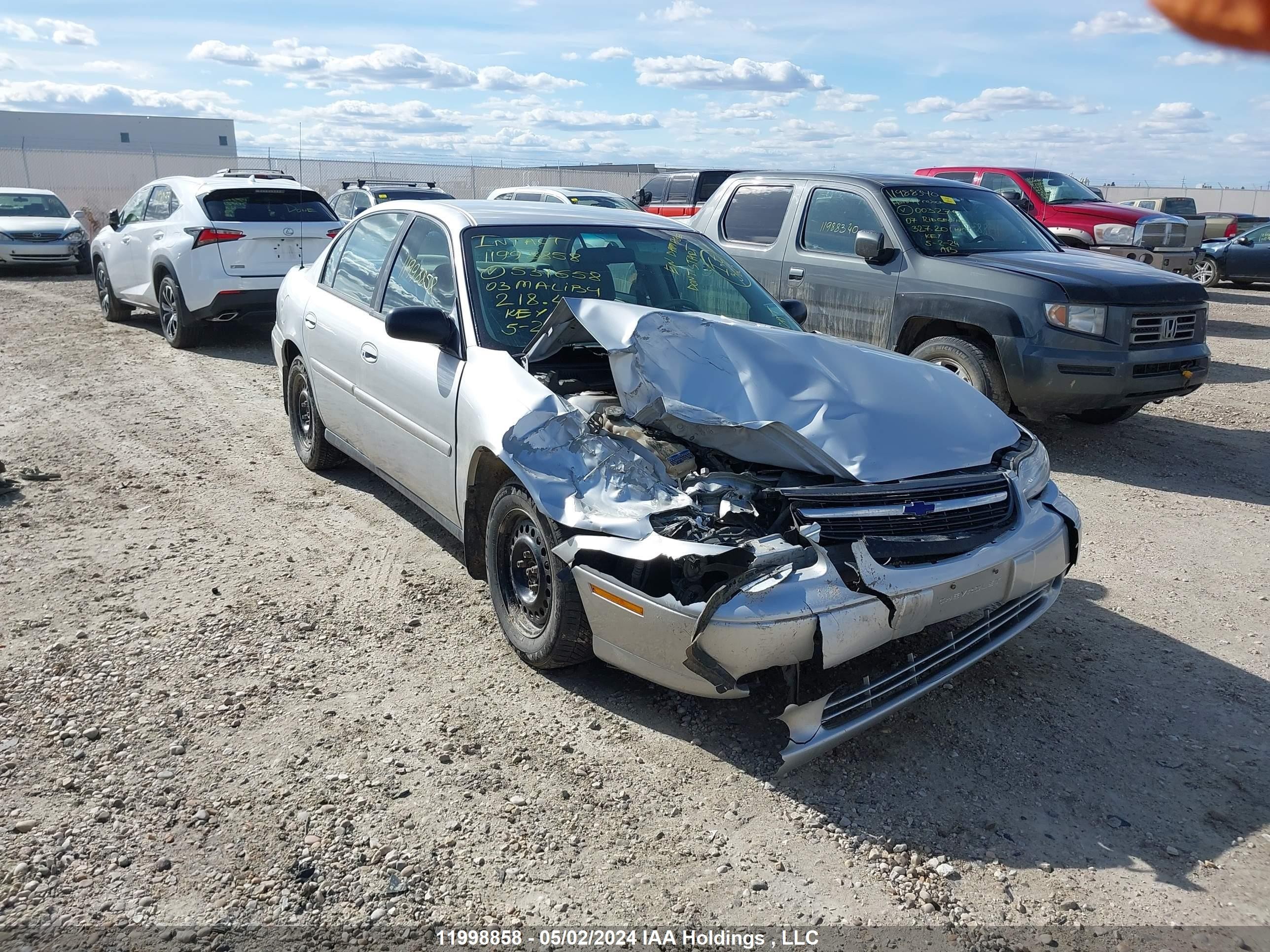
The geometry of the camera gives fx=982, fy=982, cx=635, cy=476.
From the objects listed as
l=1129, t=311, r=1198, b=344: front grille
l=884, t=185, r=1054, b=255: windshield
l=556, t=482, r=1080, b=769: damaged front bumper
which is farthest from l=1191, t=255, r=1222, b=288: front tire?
l=556, t=482, r=1080, b=769: damaged front bumper

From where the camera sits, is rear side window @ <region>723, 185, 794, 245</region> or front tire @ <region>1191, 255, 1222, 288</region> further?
front tire @ <region>1191, 255, 1222, 288</region>

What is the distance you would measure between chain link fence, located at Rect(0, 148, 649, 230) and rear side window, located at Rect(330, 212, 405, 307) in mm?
24214

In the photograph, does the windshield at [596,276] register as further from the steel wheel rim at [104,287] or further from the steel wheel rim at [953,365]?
the steel wheel rim at [104,287]

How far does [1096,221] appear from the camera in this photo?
45.7 ft

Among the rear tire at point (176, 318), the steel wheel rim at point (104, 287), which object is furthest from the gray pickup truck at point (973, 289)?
the steel wheel rim at point (104, 287)

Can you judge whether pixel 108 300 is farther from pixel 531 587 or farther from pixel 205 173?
pixel 205 173

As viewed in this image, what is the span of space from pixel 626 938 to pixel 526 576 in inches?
→ 64.0

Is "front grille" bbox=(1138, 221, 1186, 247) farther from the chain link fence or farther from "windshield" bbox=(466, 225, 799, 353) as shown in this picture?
the chain link fence

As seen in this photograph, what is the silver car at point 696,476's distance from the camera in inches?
125

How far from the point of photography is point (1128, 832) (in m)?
3.10

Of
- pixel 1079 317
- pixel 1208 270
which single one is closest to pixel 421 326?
pixel 1079 317

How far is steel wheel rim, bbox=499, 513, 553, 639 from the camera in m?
3.78

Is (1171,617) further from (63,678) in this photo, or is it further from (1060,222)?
(1060,222)

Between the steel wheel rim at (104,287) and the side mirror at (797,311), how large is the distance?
10.1m
